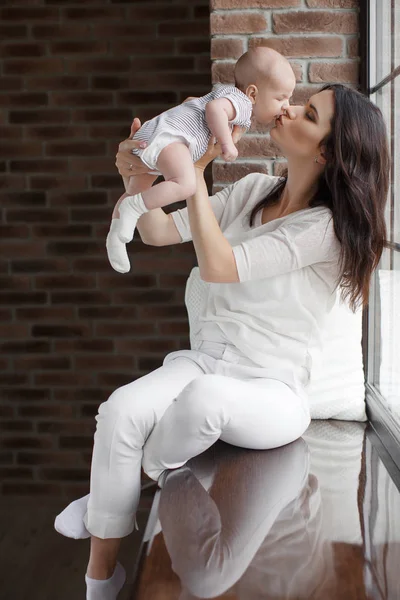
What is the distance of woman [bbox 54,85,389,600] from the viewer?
158 centimetres

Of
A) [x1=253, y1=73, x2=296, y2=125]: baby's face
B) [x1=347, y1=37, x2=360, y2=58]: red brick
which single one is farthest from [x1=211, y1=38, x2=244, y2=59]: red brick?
[x1=253, y1=73, x2=296, y2=125]: baby's face

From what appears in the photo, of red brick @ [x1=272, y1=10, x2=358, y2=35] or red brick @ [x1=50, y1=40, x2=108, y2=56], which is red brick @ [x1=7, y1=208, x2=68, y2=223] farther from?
red brick @ [x1=272, y1=10, x2=358, y2=35]

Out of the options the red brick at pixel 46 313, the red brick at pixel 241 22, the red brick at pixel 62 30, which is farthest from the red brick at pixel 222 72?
the red brick at pixel 46 313

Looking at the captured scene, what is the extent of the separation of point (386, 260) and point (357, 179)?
0.46 m

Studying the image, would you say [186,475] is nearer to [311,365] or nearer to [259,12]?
[311,365]

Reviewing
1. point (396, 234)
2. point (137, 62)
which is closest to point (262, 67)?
point (396, 234)

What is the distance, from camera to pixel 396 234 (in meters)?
1.97

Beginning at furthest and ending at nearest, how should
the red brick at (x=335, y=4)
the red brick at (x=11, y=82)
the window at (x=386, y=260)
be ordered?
the red brick at (x=11, y=82), the red brick at (x=335, y=4), the window at (x=386, y=260)

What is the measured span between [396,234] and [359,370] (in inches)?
16.5

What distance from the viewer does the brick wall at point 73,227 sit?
3.53m

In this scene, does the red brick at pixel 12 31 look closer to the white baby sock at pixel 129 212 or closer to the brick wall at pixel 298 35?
the brick wall at pixel 298 35

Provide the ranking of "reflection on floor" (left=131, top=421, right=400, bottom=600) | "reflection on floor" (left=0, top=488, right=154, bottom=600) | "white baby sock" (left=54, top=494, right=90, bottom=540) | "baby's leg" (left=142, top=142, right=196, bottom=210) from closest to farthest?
"reflection on floor" (left=131, top=421, right=400, bottom=600), "baby's leg" (left=142, top=142, right=196, bottom=210), "white baby sock" (left=54, top=494, right=90, bottom=540), "reflection on floor" (left=0, top=488, right=154, bottom=600)

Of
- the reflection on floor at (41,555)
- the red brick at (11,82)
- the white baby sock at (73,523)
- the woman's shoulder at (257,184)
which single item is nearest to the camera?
the white baby sock at (73,523)

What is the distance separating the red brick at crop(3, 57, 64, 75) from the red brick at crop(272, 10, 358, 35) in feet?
5.47
